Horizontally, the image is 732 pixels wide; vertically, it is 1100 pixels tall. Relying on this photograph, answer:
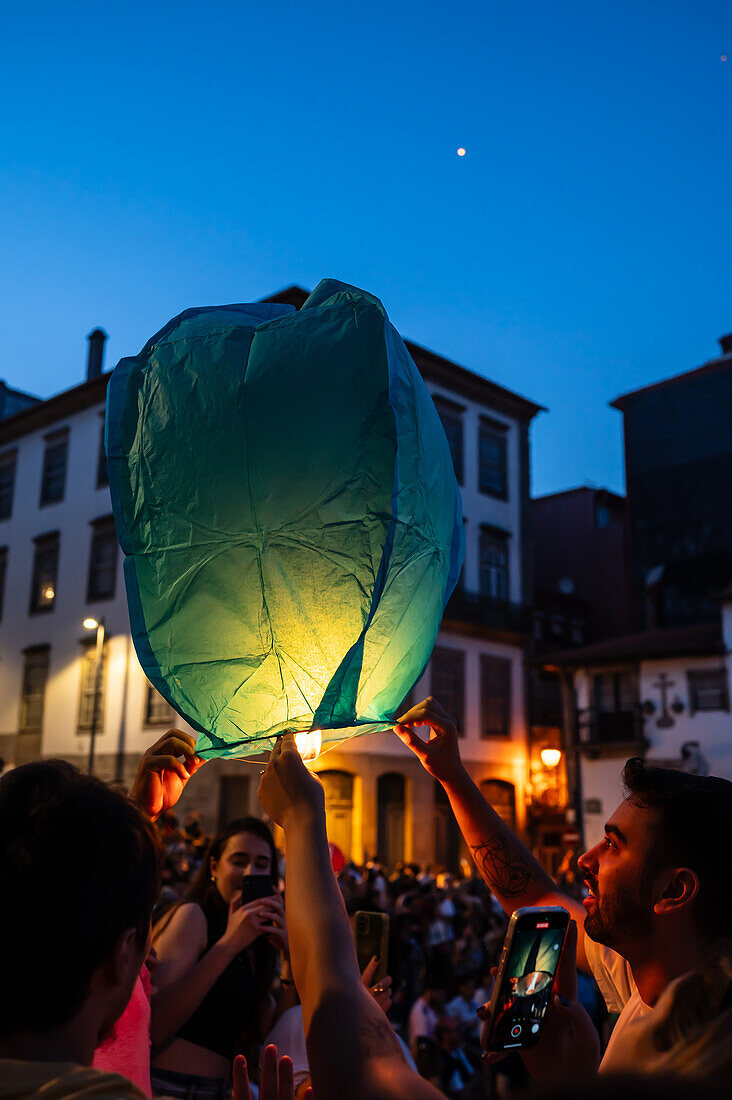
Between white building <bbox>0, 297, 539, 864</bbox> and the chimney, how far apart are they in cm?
4

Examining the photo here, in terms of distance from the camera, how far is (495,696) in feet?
87.1

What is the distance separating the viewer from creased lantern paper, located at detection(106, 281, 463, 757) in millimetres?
2219

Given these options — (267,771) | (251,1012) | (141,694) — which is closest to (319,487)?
(267,771)

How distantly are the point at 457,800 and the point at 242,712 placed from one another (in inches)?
22.8

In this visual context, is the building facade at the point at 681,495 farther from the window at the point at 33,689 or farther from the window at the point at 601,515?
the window at the point at 33,689

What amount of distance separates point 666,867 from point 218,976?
174 cm

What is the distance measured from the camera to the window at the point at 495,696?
2606 centimetres

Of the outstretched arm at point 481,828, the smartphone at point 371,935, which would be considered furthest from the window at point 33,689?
the outstretched arm at point 481,828

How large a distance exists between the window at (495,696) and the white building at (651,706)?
2.12 meters

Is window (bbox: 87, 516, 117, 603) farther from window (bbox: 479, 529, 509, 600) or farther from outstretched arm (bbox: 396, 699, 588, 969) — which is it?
outstretched arm (bbox: 396, 699, 588, 969)

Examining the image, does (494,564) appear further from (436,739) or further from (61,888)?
(61,888)

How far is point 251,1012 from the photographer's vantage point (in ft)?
10.6

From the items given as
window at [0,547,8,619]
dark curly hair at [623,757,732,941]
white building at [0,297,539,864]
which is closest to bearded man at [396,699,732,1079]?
dark curly hair at [623,757,732,941]

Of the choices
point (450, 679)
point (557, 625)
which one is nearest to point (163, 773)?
Answer: point (450, 679)
